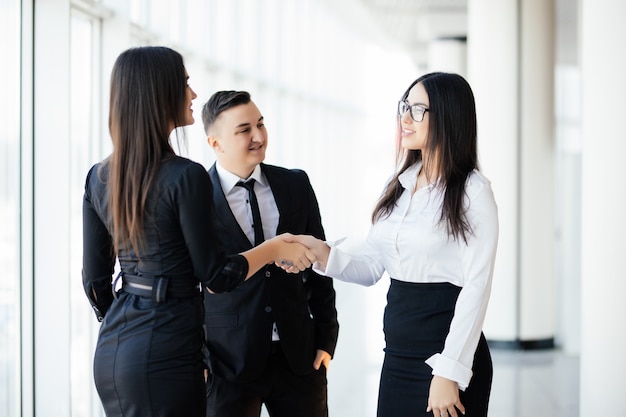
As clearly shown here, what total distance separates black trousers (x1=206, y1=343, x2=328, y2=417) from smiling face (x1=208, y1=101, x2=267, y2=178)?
2.14ft

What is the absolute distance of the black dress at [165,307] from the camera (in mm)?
2084

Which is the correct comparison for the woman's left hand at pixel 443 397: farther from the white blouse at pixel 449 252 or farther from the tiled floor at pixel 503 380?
the tiled floor at pixel 503 380

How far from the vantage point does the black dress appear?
82.0 inches

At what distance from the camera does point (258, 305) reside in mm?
2703

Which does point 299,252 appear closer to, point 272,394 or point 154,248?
point 272,394

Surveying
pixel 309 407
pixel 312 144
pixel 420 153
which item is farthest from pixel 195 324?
pixel 312 144

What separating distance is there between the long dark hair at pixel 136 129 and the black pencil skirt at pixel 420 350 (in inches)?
32.1

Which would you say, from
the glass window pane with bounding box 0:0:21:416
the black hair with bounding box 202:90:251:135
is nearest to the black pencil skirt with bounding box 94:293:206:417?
the black hair with bounding box 202:90:251:135

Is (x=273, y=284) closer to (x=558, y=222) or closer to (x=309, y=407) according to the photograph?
(x=309, y=407)

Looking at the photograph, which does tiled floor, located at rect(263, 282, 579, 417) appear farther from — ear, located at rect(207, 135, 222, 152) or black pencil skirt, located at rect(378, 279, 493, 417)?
black pencil skirt, located at rect(378, 279, 493, 417)

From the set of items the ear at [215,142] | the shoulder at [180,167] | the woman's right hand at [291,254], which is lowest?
the woman's right hand at [291,254]

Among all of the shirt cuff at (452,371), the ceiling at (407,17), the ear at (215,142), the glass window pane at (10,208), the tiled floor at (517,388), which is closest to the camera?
the shirt cuff at (452,371)

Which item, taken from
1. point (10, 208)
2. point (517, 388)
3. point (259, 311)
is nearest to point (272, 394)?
point (259, 311)

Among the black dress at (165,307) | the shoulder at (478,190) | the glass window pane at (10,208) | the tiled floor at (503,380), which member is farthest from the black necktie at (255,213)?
the tiled floor at (503,380)
